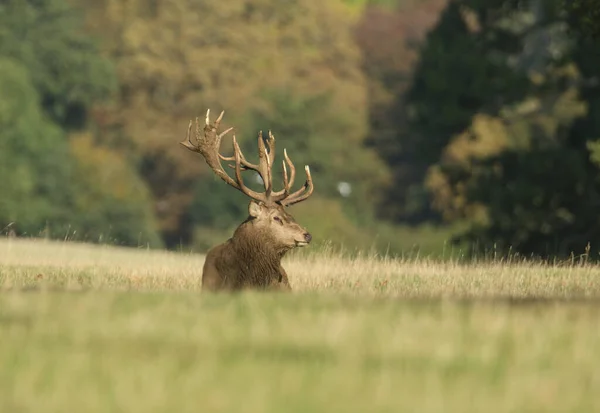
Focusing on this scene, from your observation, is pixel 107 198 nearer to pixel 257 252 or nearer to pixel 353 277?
pixel 353 277

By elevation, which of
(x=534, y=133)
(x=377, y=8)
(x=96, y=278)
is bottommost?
(x=96, y=278)

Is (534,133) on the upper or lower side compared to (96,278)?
upper

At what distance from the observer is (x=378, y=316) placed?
12836mm

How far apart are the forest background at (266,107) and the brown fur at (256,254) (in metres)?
30.9

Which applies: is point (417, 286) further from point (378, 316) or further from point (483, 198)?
point (483, 198)

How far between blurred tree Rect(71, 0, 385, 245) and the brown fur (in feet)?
177

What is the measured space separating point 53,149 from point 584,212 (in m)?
30.8

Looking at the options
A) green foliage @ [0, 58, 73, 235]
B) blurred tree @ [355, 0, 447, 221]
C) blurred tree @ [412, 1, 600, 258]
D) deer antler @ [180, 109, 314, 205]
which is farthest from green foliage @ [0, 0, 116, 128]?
deer antler @ [180, 109, 314, 205]

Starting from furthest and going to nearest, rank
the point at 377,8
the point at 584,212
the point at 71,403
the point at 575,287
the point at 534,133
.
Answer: the point at 377,8 < the point at 534,133 < the point at 584,212 < the point at 575,287 < the point at 71,403

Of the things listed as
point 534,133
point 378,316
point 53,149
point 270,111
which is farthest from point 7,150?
point 378,316

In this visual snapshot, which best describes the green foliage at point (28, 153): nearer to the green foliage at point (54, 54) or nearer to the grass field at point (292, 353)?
the green foliage at point (54, 54)

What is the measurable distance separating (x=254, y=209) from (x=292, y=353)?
285 inches

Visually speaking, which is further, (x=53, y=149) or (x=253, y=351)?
(x=53, y=149)

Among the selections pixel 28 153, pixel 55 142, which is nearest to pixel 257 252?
pixel 28 153
